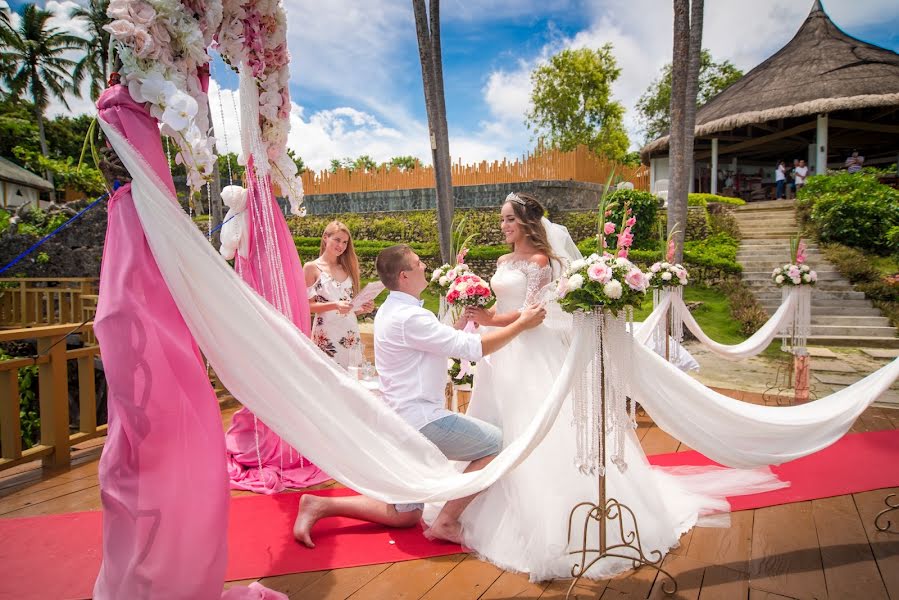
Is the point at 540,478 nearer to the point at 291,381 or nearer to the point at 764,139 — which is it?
the point at 291,381

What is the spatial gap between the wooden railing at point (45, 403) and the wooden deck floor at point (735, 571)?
2.10 ft

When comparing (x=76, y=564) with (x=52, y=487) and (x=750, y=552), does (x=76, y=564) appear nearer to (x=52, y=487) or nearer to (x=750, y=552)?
(x=52, y=487)

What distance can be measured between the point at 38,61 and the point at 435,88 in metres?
33.3

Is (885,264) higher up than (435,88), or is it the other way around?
(435,88)

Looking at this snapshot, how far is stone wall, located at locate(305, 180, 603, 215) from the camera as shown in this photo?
45.0 ft

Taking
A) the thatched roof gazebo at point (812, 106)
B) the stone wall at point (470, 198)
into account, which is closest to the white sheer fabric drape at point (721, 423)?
the stone wall at point (470, 198)

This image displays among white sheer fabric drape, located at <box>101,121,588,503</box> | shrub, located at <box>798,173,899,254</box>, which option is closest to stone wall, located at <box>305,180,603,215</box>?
shrub, located at <box>798,173,899,254</box>

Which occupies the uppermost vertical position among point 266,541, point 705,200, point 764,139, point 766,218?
point 764,139

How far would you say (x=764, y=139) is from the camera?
16.5m

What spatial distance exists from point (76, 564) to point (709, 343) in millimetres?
5427

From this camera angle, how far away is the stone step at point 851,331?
324 inches

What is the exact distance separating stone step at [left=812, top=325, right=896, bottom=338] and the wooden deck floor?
6.15 meters

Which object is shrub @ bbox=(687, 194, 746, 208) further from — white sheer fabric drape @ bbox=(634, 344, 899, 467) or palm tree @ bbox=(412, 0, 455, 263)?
white sheer fabric drape @ bbox=(634, 344, 899, 467)

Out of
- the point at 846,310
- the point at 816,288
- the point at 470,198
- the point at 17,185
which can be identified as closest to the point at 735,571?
the point at 846,310
